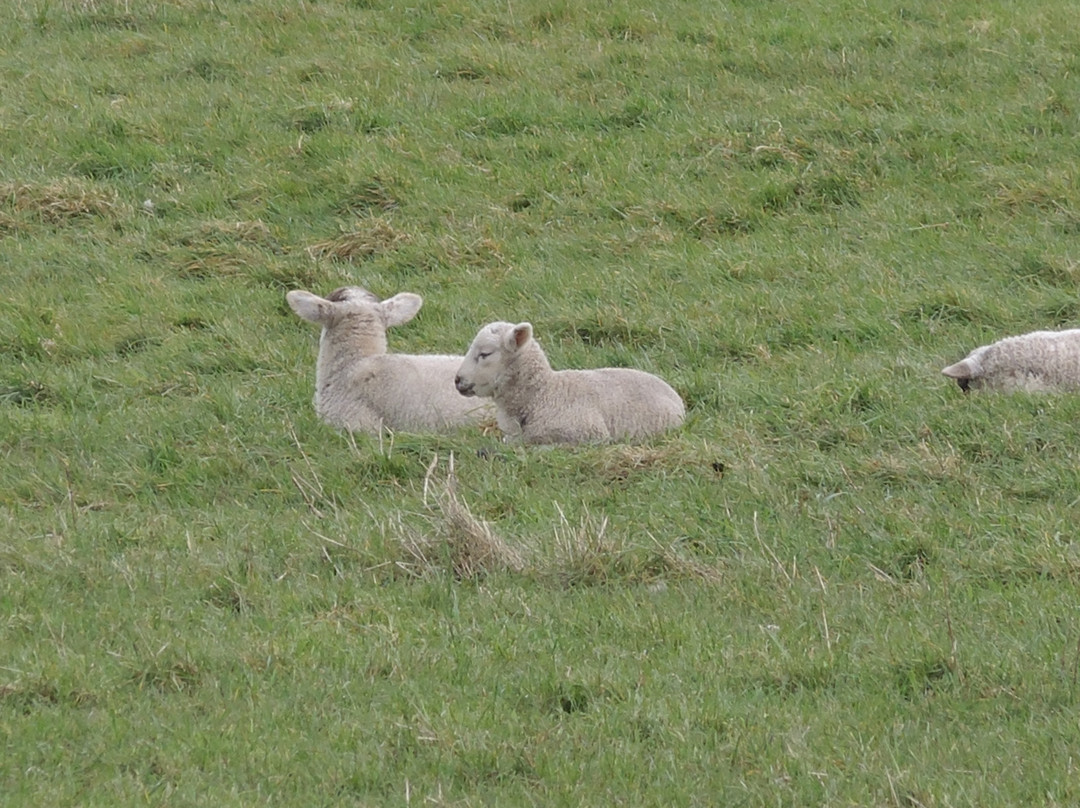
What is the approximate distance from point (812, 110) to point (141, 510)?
26.3 ft

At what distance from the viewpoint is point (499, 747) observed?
16.6 ft

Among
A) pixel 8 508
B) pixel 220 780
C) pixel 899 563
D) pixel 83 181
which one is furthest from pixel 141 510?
pixel 83 181

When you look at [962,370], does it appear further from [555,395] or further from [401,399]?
[401,399]

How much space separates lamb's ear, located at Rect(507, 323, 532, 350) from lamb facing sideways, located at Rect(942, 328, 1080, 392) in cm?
239

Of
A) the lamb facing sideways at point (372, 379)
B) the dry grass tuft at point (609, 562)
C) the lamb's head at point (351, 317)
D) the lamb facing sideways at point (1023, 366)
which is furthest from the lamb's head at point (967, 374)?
the lamb's head at point (351, 317)

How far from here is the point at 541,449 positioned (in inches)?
326

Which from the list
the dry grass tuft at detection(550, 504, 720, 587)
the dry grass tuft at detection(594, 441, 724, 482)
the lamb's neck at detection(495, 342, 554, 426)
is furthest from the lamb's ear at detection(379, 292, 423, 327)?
the dry grass tuft at detection(550, 504, 720, 587)

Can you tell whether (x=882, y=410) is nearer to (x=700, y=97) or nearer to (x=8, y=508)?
(x=8, y=508)

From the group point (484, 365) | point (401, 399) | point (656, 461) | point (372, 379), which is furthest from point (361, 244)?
point (656, 461)

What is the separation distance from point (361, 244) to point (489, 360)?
3607 millimetres

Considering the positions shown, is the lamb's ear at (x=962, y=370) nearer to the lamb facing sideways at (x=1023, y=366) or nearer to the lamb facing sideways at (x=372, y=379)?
the lamb facing sideways at (x=1023, y=366)

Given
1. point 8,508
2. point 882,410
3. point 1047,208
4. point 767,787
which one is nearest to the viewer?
point 767,787

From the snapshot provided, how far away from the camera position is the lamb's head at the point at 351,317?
31.4 feet

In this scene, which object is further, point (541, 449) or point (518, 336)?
point (518, 336)
